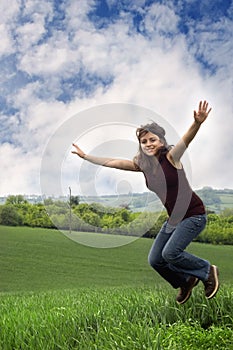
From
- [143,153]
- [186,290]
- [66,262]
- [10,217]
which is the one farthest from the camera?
[10,217]

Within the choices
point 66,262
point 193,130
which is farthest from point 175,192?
point 66,262

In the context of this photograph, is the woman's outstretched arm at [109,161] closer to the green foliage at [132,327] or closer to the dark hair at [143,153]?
the dark hair at [143,153]

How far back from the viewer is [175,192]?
414 cm

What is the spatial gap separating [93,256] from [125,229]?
1246cm

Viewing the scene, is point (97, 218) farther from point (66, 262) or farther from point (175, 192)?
point (66, 262)

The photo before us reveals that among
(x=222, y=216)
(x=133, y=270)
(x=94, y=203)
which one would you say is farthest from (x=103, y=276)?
(x=94, y=203)

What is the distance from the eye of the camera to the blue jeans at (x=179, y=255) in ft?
13.4

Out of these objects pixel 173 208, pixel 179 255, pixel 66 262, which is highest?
pixel 173 208

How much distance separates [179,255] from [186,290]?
1.69 feet

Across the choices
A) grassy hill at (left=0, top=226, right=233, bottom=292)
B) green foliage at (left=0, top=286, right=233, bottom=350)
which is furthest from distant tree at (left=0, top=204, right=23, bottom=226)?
green foliage at (left=0, top=286, right=233, bottom=350)

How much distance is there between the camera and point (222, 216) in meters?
14.0

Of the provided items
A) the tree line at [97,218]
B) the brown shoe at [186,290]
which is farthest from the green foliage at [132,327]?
the tree line at [97,218]

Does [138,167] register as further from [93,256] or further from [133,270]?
[93,256]

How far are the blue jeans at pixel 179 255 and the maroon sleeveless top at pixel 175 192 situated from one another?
0.21 ft
